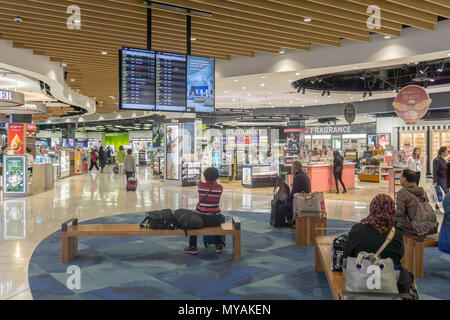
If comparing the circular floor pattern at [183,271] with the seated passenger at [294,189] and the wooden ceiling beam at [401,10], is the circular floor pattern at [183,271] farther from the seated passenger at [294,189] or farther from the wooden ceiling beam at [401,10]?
the wooden ceiling beam at [401,10]

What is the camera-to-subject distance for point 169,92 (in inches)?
229

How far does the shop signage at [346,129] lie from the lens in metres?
25.8

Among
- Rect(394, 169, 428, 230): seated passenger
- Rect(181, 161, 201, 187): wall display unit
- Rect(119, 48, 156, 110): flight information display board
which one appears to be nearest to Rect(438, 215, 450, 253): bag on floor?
Rect(394, 169, 428, 230): seated passenger

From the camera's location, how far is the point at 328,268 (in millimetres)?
3668

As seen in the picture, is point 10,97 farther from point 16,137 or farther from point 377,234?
point 377,234

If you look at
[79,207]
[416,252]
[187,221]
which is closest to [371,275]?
[416,252]

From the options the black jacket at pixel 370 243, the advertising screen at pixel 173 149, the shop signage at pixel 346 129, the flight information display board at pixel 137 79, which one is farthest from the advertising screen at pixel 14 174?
the shop signage at pixel 346 129

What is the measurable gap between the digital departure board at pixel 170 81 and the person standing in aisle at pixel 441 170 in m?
6.19

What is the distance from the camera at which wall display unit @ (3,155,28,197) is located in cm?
→ 1198

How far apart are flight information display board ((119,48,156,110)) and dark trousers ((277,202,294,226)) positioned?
3161mm

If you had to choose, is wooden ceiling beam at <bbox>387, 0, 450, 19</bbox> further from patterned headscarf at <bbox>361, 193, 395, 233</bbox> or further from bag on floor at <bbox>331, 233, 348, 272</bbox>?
bag on floor at <bbox>331, 233, 348, 272</bbox>

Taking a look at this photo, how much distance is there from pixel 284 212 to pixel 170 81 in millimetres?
3323
